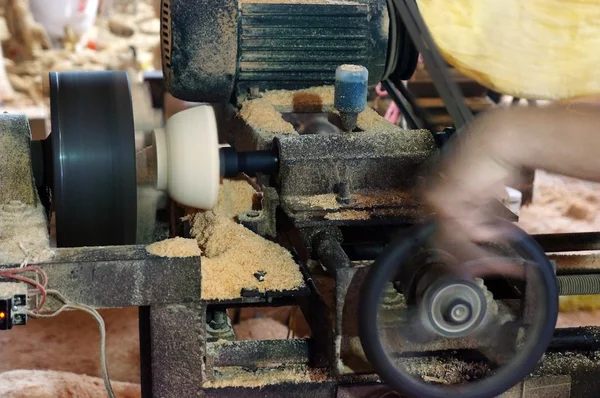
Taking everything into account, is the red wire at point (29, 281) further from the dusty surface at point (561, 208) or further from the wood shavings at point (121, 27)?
the wood shavings at point (121, 27)

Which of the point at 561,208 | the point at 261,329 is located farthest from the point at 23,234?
the point at 561,208

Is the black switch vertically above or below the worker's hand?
below

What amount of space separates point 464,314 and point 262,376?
1.35 feet

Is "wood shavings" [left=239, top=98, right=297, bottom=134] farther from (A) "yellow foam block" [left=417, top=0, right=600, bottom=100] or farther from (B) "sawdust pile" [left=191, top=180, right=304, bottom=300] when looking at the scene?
(A) "yellow foam block" [left=417, top=0, right=600, bottom=100]

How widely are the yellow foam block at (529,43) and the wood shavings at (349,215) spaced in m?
0.37

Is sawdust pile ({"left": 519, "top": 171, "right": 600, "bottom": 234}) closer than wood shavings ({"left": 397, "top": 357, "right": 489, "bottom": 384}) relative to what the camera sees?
No

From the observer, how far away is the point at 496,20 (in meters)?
1.43

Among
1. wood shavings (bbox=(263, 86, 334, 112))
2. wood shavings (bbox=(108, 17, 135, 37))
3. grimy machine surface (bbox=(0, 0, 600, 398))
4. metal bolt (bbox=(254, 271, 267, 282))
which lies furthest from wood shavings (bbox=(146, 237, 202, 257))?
wood shavings (bbox=(108, 17, 135, 37))

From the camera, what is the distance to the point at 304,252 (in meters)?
1.60

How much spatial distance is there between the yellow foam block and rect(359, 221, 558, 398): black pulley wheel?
31 cm

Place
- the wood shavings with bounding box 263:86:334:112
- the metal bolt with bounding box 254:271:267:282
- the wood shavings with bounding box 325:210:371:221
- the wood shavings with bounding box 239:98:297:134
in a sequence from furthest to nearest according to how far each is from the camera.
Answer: the wood shavings with bounding box 263:86:334:112 < the wood shavings with bounding box 239:98:297:134 < the wood shavings with bounding box 325:210:371:221 < the metal bolt with bounding box 254:271:267:282

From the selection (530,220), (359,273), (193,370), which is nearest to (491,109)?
(359,273)

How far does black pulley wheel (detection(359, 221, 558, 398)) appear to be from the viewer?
1.29 m

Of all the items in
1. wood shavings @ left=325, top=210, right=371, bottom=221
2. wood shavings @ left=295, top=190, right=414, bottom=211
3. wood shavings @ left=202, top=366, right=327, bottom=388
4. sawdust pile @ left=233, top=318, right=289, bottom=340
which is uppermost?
wood shavings @ left=295, top=190, right=414, bottom=211
